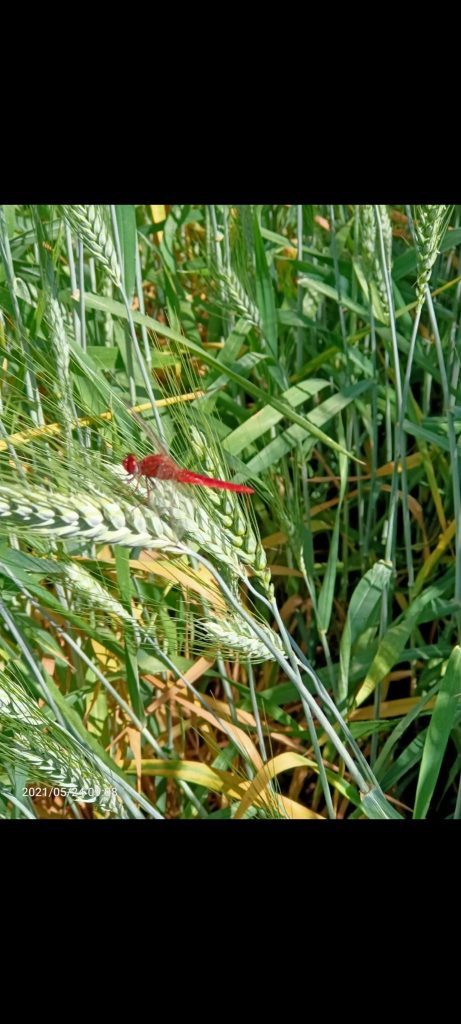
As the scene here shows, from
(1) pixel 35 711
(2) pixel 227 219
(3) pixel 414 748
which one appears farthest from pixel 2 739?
(2) pixel 227 219

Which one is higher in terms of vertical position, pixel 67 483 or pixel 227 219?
pixel 227 219

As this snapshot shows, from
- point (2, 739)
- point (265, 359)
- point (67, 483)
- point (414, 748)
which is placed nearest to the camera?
point (67, 483)

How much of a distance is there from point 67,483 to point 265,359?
1.31 ft

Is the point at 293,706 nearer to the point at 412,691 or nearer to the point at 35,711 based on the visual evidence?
the point at 412,691

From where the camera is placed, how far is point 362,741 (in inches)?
35.5

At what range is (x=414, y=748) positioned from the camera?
2.49ft

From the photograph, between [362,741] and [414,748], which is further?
[362,741]

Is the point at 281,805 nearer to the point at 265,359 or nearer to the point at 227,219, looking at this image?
the point at 265,359

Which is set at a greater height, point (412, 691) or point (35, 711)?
point (35, 711)

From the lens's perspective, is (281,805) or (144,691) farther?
(144,691)

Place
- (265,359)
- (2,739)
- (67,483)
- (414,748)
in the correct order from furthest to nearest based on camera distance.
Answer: (265,359), (414,748), (2,739), (67,483)

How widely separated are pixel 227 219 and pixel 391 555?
1.20 ft

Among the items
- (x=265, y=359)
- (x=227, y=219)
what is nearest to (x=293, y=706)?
(x=265, y=359)

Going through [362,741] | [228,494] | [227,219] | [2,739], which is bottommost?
[362,741]
